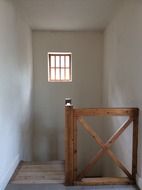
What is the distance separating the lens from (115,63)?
431 centimetres

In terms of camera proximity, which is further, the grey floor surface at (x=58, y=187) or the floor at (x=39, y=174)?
the floor at (x=39, y=174)

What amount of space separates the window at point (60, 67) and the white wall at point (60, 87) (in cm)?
14

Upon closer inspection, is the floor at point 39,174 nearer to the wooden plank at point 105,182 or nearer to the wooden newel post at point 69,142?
the wooden newel post at point 69,142

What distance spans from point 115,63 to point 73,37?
1.78 metres

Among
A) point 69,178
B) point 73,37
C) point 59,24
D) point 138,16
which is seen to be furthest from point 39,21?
point 69,178

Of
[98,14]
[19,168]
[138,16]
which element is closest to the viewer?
[138,16]

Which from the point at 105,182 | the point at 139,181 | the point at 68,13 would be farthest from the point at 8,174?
the point at 68,13

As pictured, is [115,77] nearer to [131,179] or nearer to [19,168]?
[131,179]

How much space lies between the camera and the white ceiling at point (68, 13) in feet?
11.9

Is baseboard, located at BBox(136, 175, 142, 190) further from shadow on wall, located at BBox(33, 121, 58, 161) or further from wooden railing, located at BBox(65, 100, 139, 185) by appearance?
shadow on wall, located at BBox(33, 121, 58, 161)

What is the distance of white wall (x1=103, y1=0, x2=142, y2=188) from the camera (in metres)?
2.89

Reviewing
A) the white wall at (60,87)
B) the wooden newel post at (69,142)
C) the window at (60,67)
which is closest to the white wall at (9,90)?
the wooden newel post at (69,142)

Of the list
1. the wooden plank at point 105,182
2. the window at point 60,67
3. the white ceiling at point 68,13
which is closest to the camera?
the wooden plank at point 105,182

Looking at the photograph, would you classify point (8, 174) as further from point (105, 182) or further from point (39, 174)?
point (105, 182)
